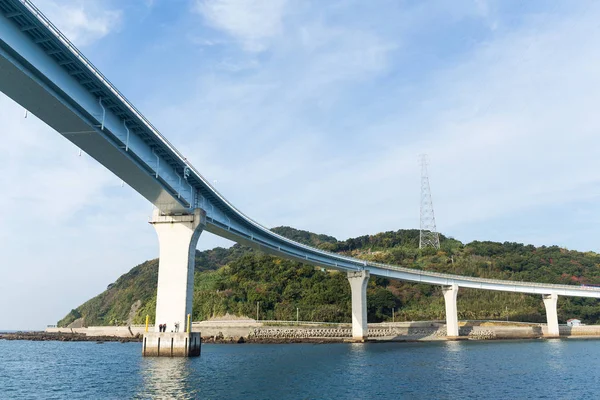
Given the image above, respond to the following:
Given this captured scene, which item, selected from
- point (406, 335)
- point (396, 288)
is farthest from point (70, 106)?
point (396, 288)

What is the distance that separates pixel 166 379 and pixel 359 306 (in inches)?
2238

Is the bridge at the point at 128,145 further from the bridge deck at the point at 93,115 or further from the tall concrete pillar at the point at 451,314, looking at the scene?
the tall concrete pillar at the point at 451,314

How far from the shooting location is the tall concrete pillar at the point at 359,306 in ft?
291

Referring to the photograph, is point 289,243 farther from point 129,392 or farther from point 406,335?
point 129,392

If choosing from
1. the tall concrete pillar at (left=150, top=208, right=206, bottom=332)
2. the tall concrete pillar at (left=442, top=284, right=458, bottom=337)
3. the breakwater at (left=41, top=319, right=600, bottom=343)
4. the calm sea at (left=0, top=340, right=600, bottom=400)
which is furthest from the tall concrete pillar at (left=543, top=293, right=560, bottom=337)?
the tall concrete pillar at (left=150, top=208, right=206, bottom=332)

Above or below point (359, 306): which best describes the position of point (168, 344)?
below

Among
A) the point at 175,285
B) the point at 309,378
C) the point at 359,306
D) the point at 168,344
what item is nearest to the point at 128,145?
the point at 175,285

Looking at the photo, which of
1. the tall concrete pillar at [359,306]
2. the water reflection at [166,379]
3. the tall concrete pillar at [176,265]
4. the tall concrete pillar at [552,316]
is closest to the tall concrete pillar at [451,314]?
the tall concrete pillar at [359,306]

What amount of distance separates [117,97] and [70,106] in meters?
3.84

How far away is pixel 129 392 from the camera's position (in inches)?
1251

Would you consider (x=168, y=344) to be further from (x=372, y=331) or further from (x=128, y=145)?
(x=372, y=331)

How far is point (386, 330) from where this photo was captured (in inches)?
4082

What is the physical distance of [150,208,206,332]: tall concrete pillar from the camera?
5091cm

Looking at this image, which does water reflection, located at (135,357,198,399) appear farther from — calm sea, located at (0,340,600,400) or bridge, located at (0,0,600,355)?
bridge, located at (0,0,600,355)
